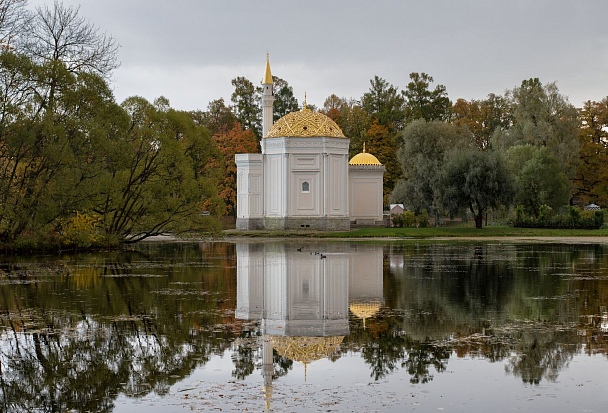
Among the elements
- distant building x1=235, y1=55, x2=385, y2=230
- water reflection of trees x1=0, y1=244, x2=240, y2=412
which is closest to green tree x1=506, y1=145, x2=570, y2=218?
distant building x1=235, y1=55, x2=385, y2=230

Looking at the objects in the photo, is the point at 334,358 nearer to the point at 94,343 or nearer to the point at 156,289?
the point at 94,343

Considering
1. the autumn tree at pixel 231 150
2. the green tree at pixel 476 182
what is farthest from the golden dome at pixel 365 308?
the autumn tree at pixel 231 150

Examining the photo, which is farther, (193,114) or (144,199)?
(193,114)

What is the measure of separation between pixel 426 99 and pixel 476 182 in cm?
3288

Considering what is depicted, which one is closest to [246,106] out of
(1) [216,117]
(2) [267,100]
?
(1) [216,117]

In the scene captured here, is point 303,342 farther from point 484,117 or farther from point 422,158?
point 484,117

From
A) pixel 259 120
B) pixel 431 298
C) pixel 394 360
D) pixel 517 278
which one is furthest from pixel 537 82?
pixel 394 360

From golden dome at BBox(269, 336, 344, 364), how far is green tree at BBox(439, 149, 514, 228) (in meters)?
48.9

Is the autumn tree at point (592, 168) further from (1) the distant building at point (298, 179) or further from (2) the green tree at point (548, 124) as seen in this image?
(1) the distant building at point (298, 179)

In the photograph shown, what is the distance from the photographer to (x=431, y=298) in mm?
19781

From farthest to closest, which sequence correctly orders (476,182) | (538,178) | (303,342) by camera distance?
1. (538,178)
2. (476,182)
3. (303,342)

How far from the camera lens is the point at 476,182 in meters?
61.4

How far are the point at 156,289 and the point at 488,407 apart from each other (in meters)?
13.5

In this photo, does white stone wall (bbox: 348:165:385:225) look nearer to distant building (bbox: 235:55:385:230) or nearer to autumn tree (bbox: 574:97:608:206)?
distant building (bbox: 235:55:385:230)
